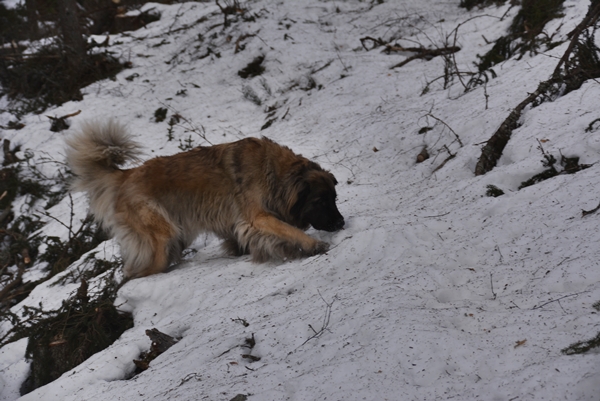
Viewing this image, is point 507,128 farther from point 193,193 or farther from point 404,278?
point 193,193

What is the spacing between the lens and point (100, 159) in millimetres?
5152

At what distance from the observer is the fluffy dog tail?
200 inches

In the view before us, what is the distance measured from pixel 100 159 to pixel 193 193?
1105 millimetres

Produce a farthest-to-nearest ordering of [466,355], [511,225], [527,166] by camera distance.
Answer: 1. [527,166]
2. [511,225]
3. [466,355]

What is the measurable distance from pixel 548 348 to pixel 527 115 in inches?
132

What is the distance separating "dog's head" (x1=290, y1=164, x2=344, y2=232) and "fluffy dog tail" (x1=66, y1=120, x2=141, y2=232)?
6.36 feet

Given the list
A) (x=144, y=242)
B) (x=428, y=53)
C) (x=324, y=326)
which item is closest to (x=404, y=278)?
(x=324, y=326)

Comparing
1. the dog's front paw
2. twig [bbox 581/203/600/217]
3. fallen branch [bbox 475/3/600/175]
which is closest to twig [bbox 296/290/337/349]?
the dog's front paw

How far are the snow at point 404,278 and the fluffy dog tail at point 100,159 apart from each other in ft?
3.31

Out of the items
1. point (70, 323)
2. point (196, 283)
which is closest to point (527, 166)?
point (196, 283)

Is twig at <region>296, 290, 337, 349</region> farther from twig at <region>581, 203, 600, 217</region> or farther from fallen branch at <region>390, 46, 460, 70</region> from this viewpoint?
fallen branch at <region>390, 46, 460, 70</region>

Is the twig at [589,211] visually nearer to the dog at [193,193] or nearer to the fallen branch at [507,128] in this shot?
the fallen branch at [507,128]

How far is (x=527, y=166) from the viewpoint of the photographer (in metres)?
4.17

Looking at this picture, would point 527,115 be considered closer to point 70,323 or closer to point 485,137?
point 485,137
